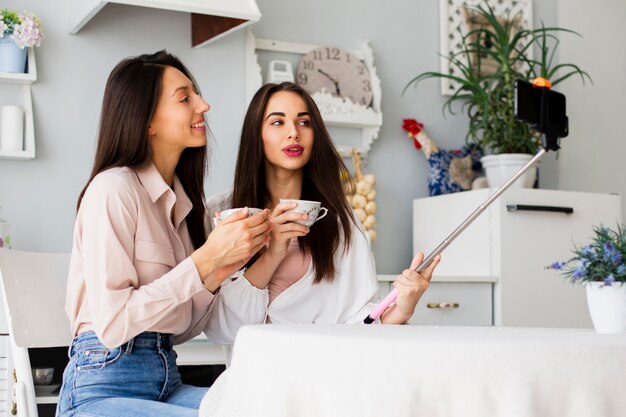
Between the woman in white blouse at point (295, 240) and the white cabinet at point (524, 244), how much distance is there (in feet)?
4.00

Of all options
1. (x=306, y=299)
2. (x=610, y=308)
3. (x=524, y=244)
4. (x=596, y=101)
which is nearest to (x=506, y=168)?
(x=524, y=244)

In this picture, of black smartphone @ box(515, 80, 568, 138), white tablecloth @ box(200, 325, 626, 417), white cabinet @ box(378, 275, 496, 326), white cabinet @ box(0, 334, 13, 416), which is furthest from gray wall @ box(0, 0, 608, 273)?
white tablecloth @ box(200, 325, 626, 417)

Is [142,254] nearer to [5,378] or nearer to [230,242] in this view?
[230,242]

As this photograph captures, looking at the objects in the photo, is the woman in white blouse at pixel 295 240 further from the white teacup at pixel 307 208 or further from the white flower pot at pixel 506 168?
the white flower pot at pixel 506 168

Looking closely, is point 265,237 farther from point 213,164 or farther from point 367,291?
point 213,164

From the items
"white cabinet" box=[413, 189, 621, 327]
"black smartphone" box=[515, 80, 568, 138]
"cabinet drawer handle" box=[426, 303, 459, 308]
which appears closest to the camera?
"black smartphone" box=[515, 80, 568, 138]

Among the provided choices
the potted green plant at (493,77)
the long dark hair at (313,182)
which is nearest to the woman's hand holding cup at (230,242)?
the long dark hair at (313,182)

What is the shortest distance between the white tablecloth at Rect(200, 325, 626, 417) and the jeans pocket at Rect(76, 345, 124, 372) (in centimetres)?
51

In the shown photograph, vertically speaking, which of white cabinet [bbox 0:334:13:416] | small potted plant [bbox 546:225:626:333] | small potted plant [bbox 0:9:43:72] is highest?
small potted plant [bbox 0:9:43:72]

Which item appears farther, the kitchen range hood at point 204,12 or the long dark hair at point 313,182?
the kitchen range hood at point 204,12

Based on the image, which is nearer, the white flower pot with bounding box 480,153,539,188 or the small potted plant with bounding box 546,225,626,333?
the small potted plant with bounding box 546,225,626,333

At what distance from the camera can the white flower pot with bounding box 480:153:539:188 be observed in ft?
10.6

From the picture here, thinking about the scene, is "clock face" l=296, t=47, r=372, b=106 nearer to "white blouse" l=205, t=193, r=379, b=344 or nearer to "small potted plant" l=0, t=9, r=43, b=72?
"small potted plant" l=0, t=9, r=43, b=72

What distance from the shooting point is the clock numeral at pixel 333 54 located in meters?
3.25
